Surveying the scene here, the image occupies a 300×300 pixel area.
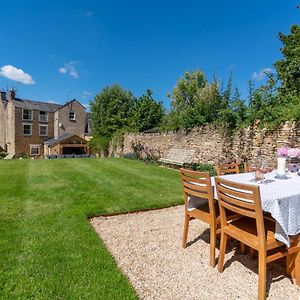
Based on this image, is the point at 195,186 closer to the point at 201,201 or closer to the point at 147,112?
the point at 201,201

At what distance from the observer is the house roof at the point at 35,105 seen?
26.7m

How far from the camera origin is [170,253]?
2.87 meters

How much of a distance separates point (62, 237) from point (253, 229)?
246 centimetres

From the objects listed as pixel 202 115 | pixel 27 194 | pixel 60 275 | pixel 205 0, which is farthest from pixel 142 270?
pixel 205 0

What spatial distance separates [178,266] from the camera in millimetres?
2557

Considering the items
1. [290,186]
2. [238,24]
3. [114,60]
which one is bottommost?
[290,186]

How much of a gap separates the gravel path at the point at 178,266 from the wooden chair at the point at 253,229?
19 cm

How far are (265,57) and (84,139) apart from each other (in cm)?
2358

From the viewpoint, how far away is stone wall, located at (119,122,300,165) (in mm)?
6789

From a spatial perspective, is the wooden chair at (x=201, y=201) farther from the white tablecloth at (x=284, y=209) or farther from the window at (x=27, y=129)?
the window at (x=27, y=129)

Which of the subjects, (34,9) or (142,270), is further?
(34,9)

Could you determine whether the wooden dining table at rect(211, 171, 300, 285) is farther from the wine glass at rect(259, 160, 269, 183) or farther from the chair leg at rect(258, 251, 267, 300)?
the wine glass at rect(259, 160, 269, 183)

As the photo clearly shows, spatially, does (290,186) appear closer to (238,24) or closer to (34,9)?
(34,9)

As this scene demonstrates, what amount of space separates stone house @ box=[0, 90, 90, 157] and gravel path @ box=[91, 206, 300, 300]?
26241mm
